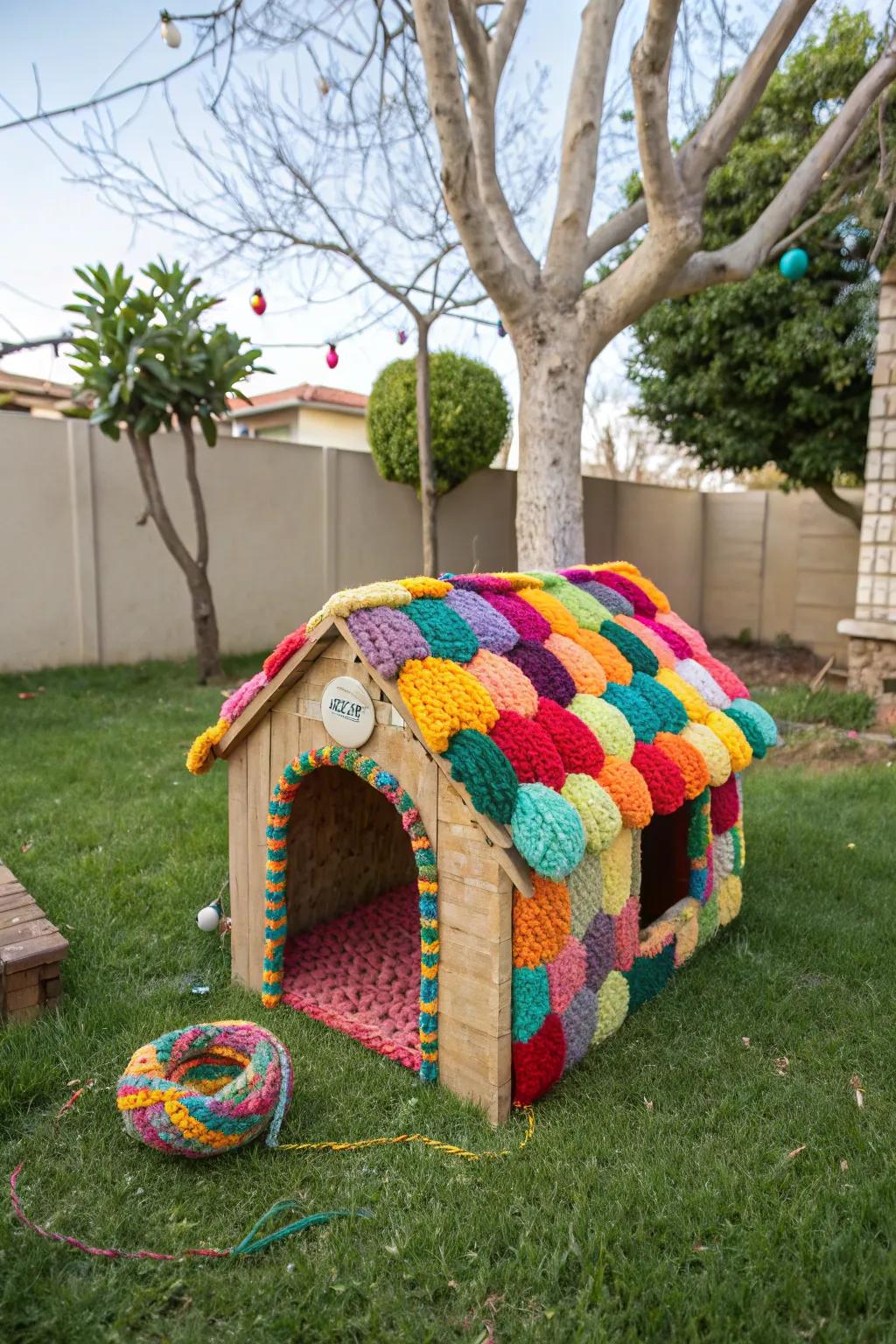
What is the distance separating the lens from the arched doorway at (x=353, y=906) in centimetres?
247

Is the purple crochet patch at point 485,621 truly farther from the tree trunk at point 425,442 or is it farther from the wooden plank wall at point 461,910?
the tree trunk at point 425,442

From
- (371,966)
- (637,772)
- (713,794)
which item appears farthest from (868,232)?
(371,966)

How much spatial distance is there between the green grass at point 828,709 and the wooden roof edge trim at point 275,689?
5.39 m

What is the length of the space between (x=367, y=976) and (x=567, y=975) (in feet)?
3.03

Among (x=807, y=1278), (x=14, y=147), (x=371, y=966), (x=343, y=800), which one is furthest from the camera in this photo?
(x=14, y=147)

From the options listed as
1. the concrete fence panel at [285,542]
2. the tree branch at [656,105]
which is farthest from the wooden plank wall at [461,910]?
the concrete fence panel at [285,542]

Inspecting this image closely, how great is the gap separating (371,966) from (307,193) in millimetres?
7385

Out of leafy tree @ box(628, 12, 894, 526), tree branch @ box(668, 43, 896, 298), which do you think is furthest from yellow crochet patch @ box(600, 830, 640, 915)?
leafy tree @ box(628, 12, 894, 526)

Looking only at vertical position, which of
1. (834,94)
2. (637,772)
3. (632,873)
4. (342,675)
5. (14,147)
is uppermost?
(834,94)

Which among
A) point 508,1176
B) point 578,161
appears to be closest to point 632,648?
point 508,1176

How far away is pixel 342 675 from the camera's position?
2553 millimetres

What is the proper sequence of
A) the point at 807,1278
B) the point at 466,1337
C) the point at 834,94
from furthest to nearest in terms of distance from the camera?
the point at 834,94
the point at 807,1278
the point at 466,1337

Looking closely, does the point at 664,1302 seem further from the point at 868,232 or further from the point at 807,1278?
the point at 868,232

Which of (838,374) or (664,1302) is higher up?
(838,374)
